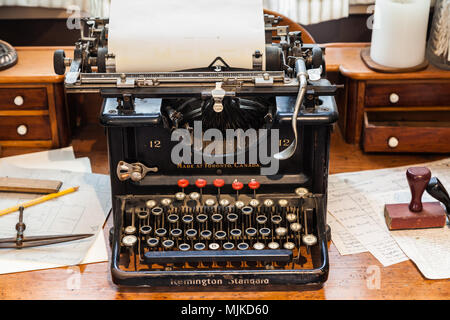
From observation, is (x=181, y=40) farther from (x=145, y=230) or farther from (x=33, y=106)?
(x=33, y=106)

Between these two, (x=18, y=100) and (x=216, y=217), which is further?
(x=18, y=100)

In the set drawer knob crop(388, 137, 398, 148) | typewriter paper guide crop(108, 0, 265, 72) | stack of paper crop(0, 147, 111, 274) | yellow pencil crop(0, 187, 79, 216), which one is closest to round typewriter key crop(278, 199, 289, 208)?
typewriter paper guide crop(108, 0, 265, 72)

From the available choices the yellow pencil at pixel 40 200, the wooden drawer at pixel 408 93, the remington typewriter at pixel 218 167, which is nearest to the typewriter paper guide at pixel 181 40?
the remington typewriter at pixel 218 167

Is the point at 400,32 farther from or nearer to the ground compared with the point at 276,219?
farther from the ground

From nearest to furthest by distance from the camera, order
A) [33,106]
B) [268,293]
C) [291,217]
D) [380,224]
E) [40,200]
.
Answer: [268,293] < [291,217] < [380,224] < [40,200] < [33,106]

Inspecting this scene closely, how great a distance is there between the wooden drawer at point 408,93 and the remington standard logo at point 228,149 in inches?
26.4

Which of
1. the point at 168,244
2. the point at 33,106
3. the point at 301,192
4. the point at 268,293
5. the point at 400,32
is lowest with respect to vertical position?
the point at 268,293

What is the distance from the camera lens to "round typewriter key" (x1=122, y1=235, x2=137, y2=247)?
191 centimetres

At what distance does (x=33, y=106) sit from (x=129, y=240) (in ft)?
2.92

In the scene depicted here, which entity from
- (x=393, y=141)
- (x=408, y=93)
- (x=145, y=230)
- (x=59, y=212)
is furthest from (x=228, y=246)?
(x=408, y=93)

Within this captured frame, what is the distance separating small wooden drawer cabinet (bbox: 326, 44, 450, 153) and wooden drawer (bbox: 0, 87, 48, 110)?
3.74 ft

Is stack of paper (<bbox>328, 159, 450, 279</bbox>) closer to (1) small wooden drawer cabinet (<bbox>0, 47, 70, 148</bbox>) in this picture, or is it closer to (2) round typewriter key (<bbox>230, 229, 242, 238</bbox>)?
(2) round typewriter key (<bbox>230, 229, 242, 238</bbox>)

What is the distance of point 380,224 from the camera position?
84.6 inches
